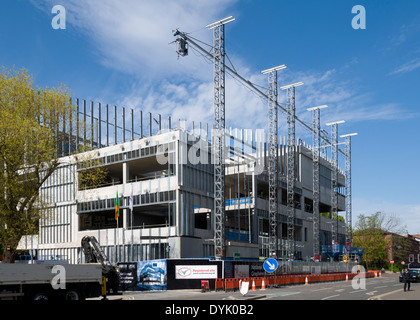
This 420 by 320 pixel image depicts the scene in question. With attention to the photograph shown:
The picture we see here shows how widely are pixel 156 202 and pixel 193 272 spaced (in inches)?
802

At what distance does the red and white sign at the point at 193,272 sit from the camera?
36.1 meters

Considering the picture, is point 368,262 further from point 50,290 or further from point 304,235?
point 50,290

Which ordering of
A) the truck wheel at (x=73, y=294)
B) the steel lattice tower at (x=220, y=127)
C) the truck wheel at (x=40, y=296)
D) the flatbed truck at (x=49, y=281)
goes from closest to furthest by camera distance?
the flatbed truck at (x=49, y=281), the truck wheel at (x=40, y=296), the truck wheel at (x=73, y=294), the steel lattice tower at (x=220, y=127)

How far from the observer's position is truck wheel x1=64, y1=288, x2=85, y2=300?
23.2 meters

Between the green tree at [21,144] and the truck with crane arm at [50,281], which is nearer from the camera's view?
the truck with crane arm at [50,281]

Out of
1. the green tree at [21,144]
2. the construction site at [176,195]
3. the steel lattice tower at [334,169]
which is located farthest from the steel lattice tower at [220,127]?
→ the steel lattice tower at [334,169]

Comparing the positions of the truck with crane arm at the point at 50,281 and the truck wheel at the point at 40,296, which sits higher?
the truck with crane arm at the point at 50,281

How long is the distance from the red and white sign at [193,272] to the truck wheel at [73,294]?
1310cm

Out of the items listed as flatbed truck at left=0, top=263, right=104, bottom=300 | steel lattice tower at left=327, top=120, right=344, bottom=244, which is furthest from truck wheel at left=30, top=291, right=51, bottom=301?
steel lattice tower at left=327, top=120, right=344, bottom=244

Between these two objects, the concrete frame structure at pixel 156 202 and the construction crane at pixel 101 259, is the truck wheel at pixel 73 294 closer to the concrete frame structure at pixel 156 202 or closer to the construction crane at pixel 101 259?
the construction crane at pixel 101 259

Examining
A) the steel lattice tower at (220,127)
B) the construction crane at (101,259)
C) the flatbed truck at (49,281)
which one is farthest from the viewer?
the steel lattice tower at (220,127)

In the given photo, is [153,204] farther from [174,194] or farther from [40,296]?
[40,296]

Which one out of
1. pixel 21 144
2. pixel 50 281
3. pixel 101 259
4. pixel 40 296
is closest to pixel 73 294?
pixel 50 281

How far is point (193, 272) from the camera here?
3622 cm
